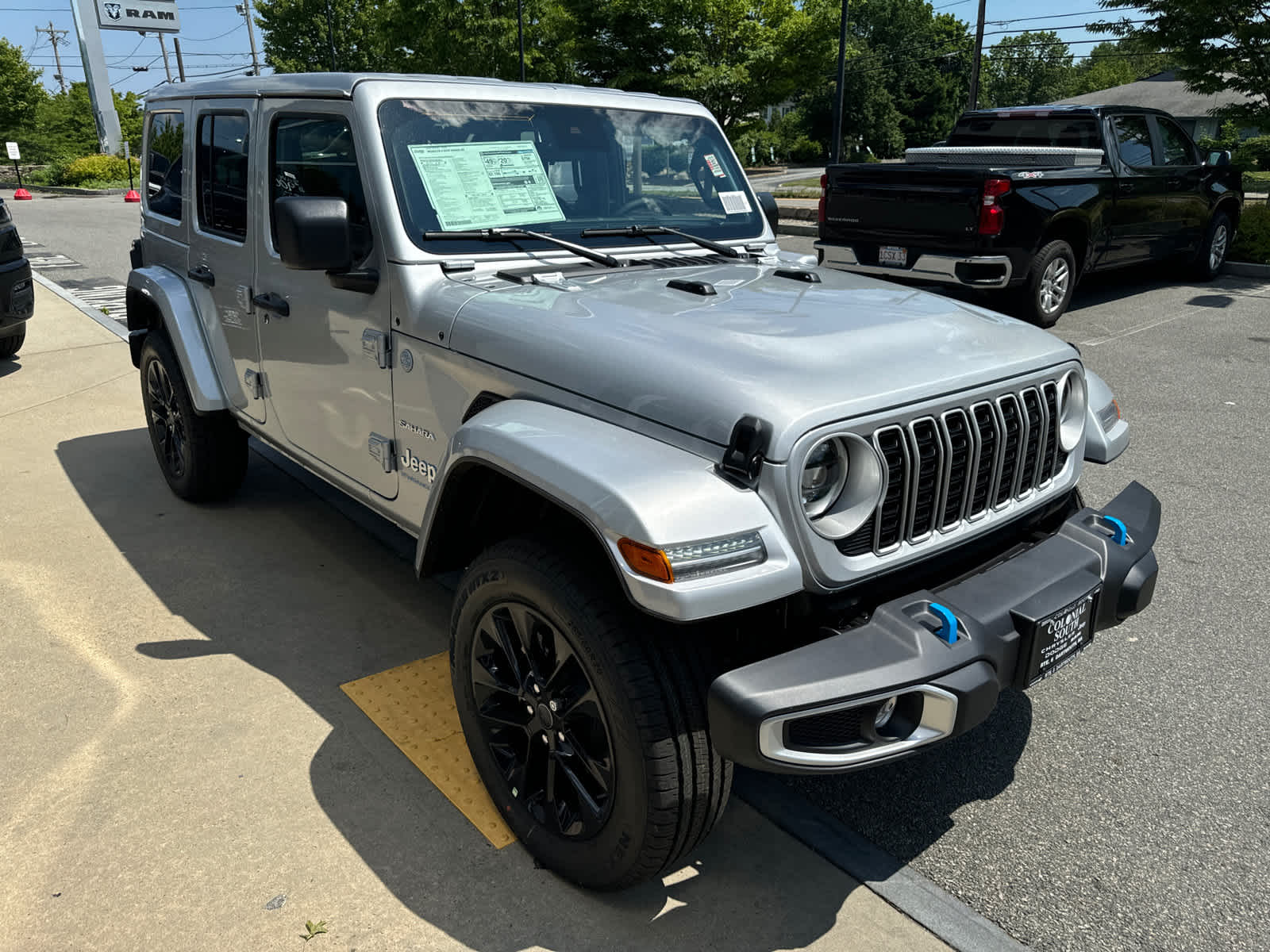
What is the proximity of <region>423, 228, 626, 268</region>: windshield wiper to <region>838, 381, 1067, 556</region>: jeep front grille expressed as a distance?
4.47 feet

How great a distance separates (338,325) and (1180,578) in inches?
141

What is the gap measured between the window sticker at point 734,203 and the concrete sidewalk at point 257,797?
77.5 inches

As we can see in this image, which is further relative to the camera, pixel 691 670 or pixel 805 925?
pixel 805 925

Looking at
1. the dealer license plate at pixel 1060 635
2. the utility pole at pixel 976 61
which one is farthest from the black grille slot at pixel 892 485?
the utility pole at pixel 976 61

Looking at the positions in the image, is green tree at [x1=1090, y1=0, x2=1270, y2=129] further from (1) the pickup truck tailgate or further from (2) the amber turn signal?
(2) the amber turn signal

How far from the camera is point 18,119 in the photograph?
4491cm

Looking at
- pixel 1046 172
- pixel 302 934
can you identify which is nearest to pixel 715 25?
pixel 1046 172

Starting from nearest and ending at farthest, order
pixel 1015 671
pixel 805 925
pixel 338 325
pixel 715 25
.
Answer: pixel 1015 671
pixel 805 925
pixel 338 325
pixel 715 25

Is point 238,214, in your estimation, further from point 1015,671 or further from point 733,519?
point 1015,671

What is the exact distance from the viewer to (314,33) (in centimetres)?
5484

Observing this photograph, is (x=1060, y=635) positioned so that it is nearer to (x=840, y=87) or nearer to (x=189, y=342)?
(x=189, y=342)

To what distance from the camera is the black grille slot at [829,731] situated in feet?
6.89

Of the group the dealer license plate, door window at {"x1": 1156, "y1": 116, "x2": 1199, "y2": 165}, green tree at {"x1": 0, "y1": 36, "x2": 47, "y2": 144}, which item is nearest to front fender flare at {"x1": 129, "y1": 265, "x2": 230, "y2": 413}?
the dealer license plate

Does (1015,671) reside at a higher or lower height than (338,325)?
lower
